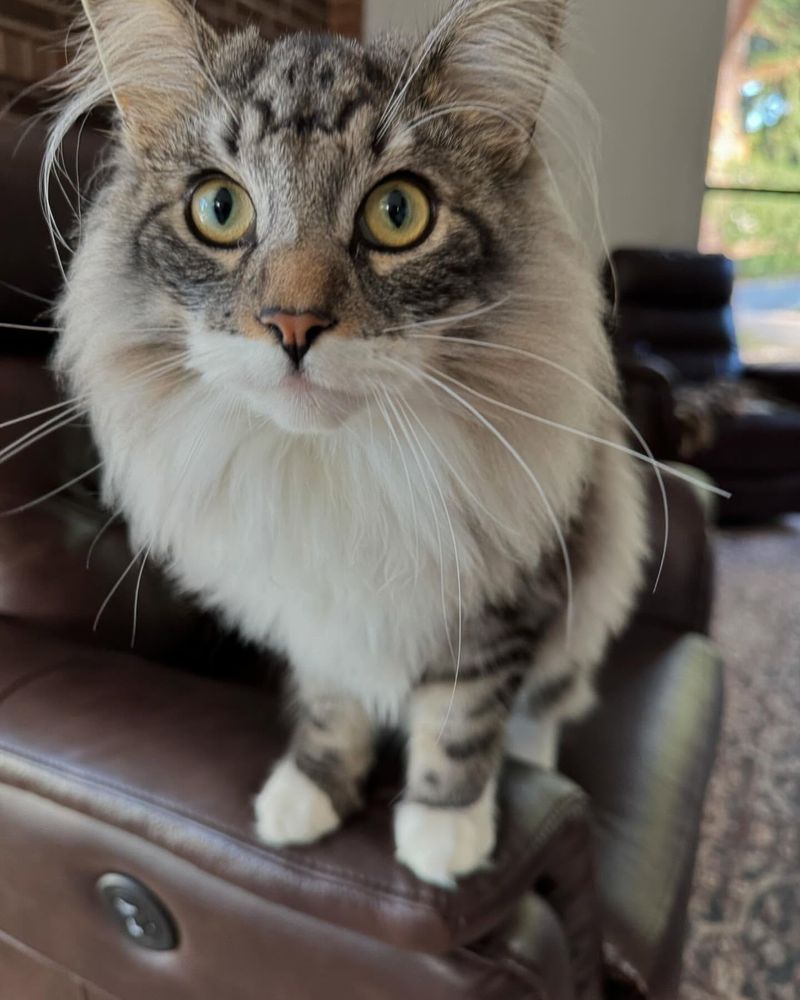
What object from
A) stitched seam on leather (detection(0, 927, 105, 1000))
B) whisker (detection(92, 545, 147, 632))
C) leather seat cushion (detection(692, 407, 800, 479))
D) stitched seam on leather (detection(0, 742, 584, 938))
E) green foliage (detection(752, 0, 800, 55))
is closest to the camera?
stitched seam on leather (detection(0, 742, 584, 938))

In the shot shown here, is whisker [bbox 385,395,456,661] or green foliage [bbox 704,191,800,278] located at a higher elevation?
green foliage [bbox 704,191,800,278]

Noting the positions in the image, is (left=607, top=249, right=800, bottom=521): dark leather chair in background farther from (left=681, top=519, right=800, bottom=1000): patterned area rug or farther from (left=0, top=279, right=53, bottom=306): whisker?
(left=0, top=279, right=53, bottom=306): whisker

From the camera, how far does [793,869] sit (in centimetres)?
166

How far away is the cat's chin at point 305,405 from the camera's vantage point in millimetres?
646

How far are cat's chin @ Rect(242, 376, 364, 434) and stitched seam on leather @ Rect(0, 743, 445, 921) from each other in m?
0.34

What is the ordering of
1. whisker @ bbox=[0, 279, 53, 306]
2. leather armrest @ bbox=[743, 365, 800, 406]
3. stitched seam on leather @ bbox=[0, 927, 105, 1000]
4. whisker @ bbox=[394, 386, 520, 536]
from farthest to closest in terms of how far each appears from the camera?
1. leather armrest @ bbox=[743, 365, 800, 406]
2. whisker @ bbox=[0, 279, 53, 306]
3. stitched seam on leather @ bbox=[0, 927, 105, 1000]
4. whisker @ bbox=[394, 386, 520, 536]

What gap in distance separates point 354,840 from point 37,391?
79 cm

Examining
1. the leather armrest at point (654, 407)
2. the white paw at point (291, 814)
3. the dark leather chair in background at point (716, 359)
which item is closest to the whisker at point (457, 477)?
the white paw at point (291, 814)

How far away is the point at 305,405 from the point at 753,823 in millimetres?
1663

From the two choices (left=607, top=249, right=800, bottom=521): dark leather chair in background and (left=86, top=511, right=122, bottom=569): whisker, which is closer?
(left=86, top=511, right=122, bottom=569): whisker

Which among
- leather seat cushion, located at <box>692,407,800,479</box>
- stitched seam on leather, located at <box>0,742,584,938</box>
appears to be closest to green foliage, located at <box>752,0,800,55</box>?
leather seat cushion, located at <box>692,407,800,479</box>

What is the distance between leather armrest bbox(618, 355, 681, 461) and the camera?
2.53m

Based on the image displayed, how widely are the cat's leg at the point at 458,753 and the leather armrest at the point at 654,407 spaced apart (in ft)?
5.88

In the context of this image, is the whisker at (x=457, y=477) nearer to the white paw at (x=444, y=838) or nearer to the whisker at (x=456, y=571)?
the whisker at (x=456, y=571)
